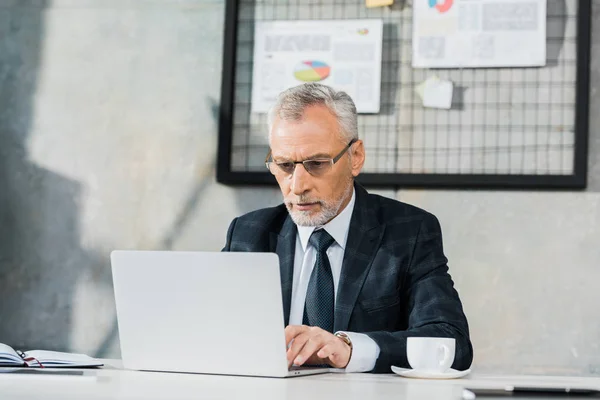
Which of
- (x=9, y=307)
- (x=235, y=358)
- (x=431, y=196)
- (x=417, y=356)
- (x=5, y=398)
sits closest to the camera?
(x=5, y=398)

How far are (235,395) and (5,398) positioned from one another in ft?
0.91

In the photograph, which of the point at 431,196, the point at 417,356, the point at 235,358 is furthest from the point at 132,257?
the point at 431,196

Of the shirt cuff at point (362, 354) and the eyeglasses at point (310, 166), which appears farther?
the eyeglasses at point (310, 166)

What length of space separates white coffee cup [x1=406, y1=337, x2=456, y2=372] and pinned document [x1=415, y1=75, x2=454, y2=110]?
142cm

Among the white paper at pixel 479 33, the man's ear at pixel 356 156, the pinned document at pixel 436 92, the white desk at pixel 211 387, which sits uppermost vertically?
the white paper at pixel 479 33

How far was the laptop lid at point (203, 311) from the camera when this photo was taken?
1.32m

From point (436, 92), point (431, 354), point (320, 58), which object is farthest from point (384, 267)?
point (320, 58)

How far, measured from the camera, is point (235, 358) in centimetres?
137

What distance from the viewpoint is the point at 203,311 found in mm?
1354

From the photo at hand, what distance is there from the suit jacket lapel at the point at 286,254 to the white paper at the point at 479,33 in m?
0.93

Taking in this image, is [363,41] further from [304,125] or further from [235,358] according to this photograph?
[235,358]

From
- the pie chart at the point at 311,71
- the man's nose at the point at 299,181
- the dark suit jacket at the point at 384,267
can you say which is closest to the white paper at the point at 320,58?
the pie chart at the point at 311,71

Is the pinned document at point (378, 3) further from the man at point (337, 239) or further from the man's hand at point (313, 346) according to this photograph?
the man's hand at point (313, 346)

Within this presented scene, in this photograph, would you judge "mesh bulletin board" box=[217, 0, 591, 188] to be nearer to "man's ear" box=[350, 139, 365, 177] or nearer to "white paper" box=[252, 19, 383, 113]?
"white paper" box=[252, 19, 383, 113]
